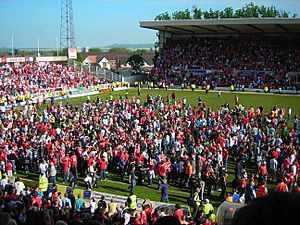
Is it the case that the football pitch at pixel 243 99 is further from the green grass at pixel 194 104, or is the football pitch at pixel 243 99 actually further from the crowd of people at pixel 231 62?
the crowd of people at pixel 231 62

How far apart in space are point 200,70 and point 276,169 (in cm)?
3834

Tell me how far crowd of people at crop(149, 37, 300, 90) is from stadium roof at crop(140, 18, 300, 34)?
117 centimetres

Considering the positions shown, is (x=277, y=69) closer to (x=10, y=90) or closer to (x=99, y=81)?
(x=99, y=81)

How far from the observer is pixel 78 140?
1845cm

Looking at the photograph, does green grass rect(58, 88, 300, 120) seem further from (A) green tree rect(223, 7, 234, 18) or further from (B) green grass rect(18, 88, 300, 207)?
(A) green tree rect(223, 7, 234, 18)

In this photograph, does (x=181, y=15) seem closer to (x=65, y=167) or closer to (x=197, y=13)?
(x=197, y=13)

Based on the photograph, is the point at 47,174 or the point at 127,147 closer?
the point at 47,174

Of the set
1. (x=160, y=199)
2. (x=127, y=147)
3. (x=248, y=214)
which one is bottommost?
(x=160, y=199)

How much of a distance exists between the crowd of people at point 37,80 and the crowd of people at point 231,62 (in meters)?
10.9

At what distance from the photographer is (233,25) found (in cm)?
4988

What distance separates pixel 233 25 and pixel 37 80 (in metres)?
25.5

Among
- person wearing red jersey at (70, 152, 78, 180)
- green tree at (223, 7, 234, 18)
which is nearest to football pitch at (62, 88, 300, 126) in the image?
Result: person wearing red jersey at (70, 152, 78, 180)

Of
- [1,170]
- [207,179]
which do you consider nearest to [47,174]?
[1,170]

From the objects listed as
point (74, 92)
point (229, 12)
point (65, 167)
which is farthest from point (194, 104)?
point (229, 12)
